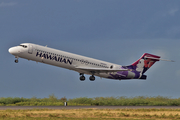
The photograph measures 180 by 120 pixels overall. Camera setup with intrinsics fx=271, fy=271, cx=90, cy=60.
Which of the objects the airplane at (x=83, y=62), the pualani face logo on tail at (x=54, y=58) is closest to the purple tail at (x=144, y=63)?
the airplane at (x=83, y=62)

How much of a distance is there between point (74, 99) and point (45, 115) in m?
20.2

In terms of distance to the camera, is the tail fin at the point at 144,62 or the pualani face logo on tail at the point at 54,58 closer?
the pualani face logo on tail at the point at 54,58

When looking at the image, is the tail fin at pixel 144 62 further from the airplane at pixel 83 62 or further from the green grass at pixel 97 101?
the green grass at pixel 97 101

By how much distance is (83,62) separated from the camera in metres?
50.2

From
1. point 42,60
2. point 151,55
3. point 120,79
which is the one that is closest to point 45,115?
point 42,60

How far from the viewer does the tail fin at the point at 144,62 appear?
5846 cm

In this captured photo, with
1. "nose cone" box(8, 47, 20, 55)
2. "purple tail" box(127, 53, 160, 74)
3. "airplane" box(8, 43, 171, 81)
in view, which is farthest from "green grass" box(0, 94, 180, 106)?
"nose cone" box(8, 47, 20, 55)

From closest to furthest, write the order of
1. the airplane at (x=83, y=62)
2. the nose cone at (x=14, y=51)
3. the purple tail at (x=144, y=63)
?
the nose cone at (x=14, y=51) < the airplane at (x=83, y=62) < the purple tail at (x=144, y=63)

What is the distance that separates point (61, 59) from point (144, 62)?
2070cm

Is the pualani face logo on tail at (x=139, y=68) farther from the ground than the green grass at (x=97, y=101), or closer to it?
farther from the ground

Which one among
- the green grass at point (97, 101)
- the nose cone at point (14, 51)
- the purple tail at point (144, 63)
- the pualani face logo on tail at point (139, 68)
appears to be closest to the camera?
the nose cone at point (14, 51)

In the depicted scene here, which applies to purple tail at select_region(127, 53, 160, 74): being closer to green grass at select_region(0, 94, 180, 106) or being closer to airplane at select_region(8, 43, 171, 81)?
airplane at select_region(8, 43, 171, 81)

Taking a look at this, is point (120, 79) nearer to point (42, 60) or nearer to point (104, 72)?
point (104, 72)

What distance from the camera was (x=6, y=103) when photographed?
5062 cm
